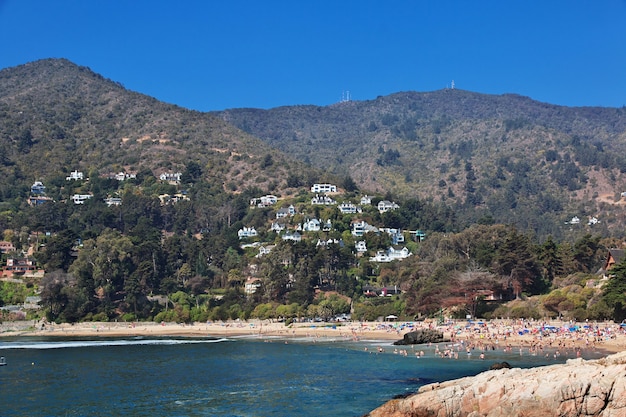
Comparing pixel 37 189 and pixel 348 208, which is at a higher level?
pixel 37 189

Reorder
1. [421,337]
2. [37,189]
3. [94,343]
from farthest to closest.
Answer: [37,189], [94,343], [421,337]

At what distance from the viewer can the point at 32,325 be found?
90.8 metres

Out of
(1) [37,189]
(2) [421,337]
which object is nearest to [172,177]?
(1) [37,189]

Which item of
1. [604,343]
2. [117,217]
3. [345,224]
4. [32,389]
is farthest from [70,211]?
[604,343]

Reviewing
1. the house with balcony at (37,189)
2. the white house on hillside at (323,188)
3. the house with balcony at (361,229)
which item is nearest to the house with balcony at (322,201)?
the white house on hillside at (323,188)

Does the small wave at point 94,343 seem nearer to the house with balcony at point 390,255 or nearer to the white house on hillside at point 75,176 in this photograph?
the house with balcony at point 390,255

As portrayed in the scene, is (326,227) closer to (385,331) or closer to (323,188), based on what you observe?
(323,188)

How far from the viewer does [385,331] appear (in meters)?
72.6

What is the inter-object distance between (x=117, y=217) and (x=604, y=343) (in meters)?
102

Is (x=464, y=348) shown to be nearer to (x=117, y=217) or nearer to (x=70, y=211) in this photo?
(x=117, y=217)

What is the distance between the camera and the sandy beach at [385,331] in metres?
54.8

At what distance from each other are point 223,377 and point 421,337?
19748mm

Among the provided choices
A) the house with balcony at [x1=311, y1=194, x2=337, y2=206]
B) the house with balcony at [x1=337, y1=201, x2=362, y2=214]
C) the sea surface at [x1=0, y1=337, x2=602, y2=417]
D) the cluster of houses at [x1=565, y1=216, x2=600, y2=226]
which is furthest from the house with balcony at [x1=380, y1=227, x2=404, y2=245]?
the cluster of houses at [x1=565, y1=216, x2=600, y2=226]

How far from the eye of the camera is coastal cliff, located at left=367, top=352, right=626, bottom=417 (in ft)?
84.4
